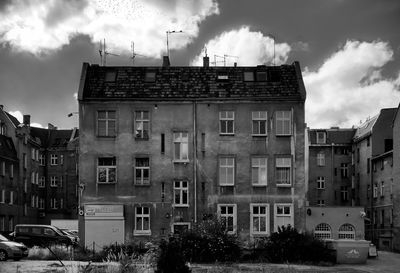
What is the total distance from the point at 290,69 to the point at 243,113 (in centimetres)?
549

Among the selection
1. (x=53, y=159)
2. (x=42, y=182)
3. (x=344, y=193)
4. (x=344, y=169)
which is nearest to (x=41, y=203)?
(x=42, y=182)

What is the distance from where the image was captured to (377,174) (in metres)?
68.4

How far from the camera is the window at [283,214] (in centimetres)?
4478

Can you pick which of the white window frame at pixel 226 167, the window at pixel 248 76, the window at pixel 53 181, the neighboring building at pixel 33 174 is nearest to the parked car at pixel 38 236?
the white window frame at pixel 226 167

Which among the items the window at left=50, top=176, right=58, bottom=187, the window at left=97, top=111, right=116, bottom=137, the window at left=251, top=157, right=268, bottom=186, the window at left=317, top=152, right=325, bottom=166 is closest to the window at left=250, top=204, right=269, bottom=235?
the window at left=251, top=157, right=268, bottom=186

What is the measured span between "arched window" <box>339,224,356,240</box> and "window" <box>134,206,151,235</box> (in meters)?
15.2

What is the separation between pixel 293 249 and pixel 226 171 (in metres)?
9.89

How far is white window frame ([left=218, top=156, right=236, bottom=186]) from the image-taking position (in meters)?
45.5

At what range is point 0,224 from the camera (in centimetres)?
6919

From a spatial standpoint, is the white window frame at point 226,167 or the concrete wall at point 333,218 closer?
the white window frame at point 226,167

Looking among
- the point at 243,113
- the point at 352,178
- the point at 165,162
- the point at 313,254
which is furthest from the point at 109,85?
the point at 352,178

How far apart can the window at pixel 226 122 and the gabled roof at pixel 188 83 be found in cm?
120

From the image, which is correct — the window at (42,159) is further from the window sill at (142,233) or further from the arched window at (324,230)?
the arched window at (324,230)

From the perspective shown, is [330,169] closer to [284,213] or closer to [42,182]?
[42,182]
